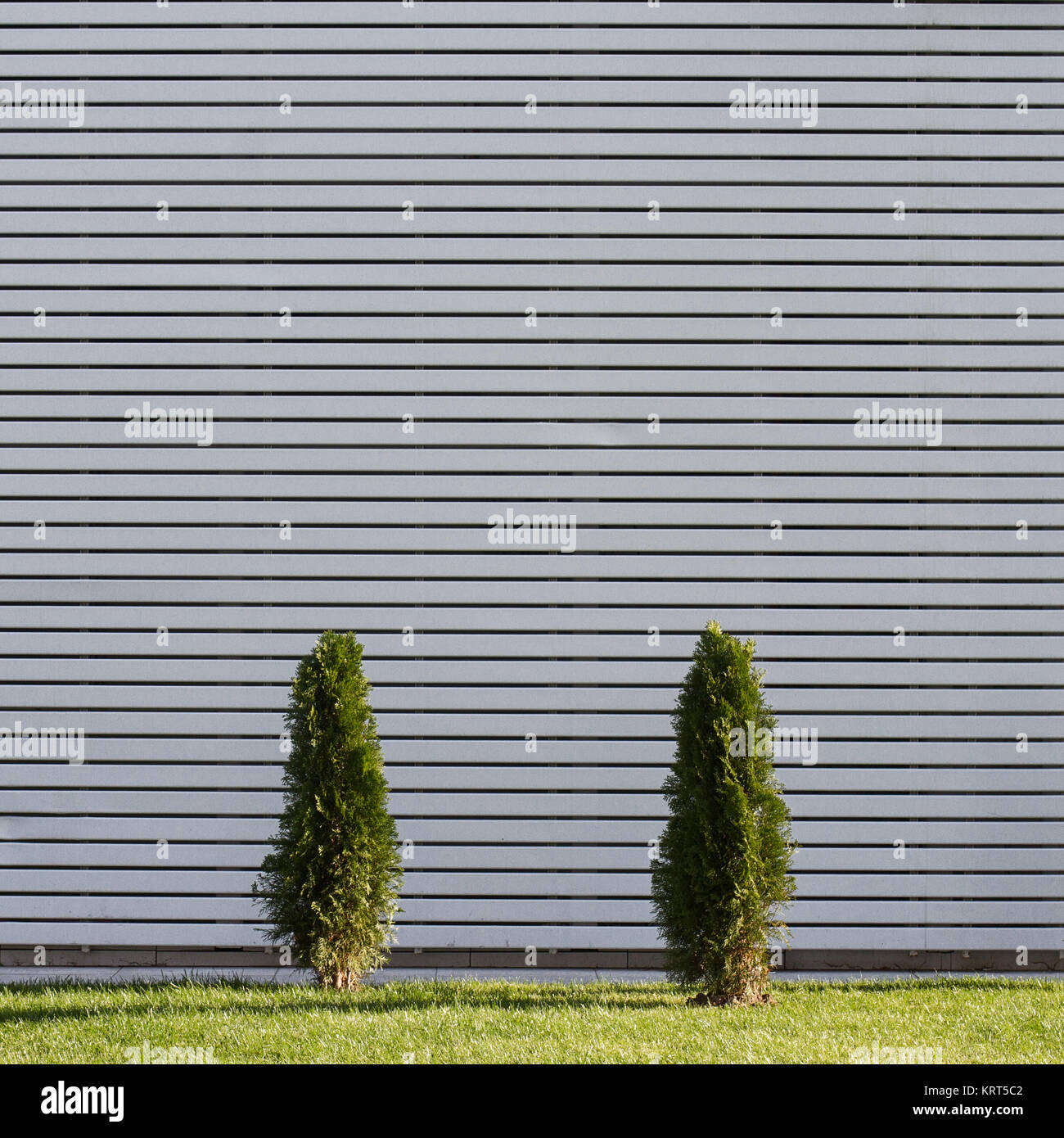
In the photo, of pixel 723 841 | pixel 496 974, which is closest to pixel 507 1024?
pixel 723 841

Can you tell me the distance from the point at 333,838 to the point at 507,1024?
1775 millimetres

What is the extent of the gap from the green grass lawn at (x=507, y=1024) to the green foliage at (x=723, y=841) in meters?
0.31

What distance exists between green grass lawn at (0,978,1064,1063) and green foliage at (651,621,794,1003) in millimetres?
311

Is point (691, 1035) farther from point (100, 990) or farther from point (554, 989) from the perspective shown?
point (100, 990)

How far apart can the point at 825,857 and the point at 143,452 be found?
7.20 m

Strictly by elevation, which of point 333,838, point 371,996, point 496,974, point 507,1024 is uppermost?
point 333,838

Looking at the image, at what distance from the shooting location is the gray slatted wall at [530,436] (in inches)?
336

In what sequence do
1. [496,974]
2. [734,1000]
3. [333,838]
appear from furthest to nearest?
[496,974] → [333,838] → [734,1000]

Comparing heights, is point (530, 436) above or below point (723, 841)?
above

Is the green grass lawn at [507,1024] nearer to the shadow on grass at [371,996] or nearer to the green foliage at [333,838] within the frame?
the shadow on grass at [371,996]

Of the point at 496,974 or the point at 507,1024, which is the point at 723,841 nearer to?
the point at 507,1024

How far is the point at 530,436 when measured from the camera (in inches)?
344

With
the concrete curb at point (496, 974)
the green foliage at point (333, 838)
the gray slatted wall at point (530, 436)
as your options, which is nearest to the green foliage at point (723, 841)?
the concrete curb at point (496, 974)

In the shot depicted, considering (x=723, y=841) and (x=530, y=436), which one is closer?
(x=723, y=841)
